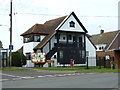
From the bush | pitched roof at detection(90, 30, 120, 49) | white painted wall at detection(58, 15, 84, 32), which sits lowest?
the bush

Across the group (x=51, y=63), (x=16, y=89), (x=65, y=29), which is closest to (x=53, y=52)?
(x=51, y=63)

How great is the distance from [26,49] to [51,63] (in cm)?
723

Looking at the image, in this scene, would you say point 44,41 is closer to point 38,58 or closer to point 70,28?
point 70,28

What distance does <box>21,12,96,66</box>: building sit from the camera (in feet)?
137

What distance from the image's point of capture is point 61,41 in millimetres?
43500

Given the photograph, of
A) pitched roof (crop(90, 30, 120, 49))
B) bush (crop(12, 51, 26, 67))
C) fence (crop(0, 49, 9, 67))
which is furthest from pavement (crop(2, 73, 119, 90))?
pitched roof (crop(90, 30, 120, 49))

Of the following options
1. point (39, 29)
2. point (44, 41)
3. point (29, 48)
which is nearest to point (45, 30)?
point (39, 29)

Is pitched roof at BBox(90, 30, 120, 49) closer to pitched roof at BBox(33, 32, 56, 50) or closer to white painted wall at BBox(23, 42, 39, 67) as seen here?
pitched roof at BBox(33, 32, 56, 50)

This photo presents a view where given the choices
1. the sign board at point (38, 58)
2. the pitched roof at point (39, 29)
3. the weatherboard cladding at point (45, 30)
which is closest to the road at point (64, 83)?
the sign board at point (38, 58)

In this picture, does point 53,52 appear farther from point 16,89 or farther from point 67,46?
point 16,89

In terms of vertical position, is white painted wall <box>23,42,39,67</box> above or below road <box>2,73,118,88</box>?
above

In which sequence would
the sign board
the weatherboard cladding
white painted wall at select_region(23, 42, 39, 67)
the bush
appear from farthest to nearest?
white painted wall at select_region(23, 42, 39, 67) < the weatherboard cladding < the bush < the sign board

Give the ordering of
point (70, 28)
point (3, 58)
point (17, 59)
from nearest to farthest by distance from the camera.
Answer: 1. point (3, 58)
2. point (17, 59)
3. point (70, 28)

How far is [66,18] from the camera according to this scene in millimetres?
43000
